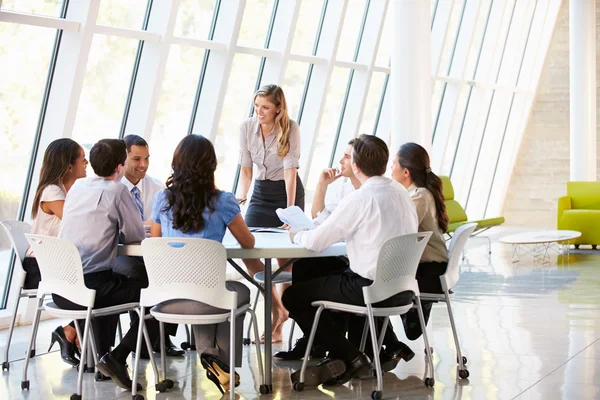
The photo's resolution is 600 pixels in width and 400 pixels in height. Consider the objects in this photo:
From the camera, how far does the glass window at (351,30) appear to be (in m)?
11.1

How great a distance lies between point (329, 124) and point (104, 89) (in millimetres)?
4303

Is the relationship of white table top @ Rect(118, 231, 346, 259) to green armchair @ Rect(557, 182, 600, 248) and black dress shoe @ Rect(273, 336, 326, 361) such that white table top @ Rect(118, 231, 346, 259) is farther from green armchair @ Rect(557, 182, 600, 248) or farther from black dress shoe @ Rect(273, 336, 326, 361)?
green armchair @ Rect(557, 182, 600, 248)

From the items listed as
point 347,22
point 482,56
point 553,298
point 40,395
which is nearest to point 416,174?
point 40,395

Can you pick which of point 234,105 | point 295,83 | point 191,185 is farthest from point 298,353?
point 295,83

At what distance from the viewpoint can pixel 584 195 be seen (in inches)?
493

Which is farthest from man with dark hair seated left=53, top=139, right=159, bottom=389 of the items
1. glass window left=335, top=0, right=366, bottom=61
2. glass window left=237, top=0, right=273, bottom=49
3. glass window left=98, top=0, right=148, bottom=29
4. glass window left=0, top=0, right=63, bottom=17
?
glass window left=335, top=0, right=366, bottom=61

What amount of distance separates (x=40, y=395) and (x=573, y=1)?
13.4 m

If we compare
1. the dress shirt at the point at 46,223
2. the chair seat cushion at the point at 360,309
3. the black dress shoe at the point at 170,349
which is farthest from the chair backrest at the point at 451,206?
the dress shirt at the point at 46,223

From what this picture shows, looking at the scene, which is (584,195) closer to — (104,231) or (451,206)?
(451,206)

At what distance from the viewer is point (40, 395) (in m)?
4.32

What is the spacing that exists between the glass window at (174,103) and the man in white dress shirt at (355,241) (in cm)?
402

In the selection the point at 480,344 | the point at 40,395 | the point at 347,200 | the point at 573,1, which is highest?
the point at 573,1

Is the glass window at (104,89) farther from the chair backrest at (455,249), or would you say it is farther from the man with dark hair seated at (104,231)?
the chair backrest at (455,249)

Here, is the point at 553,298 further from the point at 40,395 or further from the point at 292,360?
the point at 40,395
